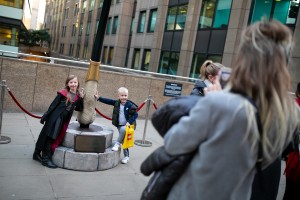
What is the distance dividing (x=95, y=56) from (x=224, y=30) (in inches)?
489

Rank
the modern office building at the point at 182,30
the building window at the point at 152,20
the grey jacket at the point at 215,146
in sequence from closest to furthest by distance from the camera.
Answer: the grey jacket at the point at 215,146
the modern office building at the point at 182,30
the building window at the point at 152,20

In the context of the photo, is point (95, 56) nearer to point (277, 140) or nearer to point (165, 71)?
point (277, 140)

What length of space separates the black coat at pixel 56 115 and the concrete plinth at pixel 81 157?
0.27 metres

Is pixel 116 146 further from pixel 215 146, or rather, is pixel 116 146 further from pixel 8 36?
pixel 8 36

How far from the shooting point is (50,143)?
17.6 feet

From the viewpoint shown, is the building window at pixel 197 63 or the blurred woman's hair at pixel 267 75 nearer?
the blurred woman's hair at pixel 267 75

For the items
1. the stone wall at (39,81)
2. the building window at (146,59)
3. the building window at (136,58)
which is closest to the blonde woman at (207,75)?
the stone wall at (39,81)

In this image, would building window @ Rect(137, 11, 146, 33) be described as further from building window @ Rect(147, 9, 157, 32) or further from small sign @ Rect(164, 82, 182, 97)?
small sign @ Rect(164, 82, 182, 97)

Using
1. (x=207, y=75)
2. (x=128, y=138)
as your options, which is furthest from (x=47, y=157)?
(x=207, y=75)

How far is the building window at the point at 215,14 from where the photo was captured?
16.8 m

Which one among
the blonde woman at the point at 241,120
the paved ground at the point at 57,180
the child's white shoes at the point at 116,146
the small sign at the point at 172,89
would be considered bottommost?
the paved ground at the point at 57,180

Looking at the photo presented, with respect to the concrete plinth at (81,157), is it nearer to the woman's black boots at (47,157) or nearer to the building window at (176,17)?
the woman's black boots at (47,157)

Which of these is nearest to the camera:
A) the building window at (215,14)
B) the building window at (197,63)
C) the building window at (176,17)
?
the building window at (215,14)

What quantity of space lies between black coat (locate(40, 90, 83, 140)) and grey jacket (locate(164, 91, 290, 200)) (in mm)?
3907
